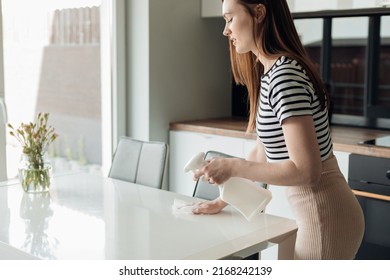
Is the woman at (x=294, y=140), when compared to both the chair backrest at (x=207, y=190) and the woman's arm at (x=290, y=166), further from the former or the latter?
the chair backrest at (x=207, y=190)

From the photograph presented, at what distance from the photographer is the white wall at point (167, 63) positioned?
11.5ft

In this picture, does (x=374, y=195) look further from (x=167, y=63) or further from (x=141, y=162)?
(x=167, y=63)

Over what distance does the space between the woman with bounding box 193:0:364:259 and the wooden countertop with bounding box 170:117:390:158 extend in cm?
115

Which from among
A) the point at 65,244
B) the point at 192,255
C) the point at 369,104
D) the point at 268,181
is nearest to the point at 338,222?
the point at 268,181

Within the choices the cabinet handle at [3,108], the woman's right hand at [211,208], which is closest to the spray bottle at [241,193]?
the woman's right hand at [211,208]

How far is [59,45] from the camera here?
3.49 meters

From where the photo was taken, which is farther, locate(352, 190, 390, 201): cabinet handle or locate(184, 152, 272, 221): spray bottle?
locate(352, 190, 390, 201): cabinet handle

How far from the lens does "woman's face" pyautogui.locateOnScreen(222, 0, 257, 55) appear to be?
162cm

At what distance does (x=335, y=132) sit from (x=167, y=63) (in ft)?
3.60

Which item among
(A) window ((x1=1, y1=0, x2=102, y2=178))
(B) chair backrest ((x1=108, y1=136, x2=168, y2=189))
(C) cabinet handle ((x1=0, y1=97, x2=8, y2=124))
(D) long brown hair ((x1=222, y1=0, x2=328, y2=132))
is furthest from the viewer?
(A) window ((x1=1, y1=0, x2=102, y2=178))

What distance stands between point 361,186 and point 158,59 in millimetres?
1443

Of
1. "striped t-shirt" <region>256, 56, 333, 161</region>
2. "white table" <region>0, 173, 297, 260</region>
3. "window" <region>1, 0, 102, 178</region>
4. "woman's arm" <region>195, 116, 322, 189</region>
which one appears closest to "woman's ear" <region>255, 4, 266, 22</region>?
"striped t-shirt" <region>256, 56, 333, 161</region>

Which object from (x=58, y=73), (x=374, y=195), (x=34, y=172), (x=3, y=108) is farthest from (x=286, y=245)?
(x=58, y=73)

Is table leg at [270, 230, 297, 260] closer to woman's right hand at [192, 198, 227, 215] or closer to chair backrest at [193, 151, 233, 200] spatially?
woman's right hand at [192, 198, 227, 215]
